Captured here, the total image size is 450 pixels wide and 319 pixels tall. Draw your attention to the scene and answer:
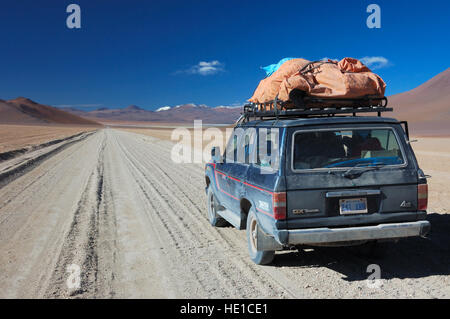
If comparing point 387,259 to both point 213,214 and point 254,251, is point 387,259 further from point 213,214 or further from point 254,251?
point 213,214

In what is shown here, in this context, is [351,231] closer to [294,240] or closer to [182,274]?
[294,240]

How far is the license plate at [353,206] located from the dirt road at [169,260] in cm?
85

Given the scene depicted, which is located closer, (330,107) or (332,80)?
(332,80)

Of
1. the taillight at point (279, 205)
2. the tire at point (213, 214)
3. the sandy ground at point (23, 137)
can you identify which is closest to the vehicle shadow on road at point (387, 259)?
the taillight at point (279, 205)

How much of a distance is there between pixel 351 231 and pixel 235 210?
6.35 feet

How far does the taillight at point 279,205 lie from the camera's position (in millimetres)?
4469

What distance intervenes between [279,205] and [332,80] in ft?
6.58

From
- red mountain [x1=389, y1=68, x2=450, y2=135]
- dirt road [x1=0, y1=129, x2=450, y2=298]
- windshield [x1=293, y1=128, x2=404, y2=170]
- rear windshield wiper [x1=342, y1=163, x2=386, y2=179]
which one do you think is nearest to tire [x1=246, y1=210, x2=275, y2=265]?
dirt road [x1=0, y1=129, x2=450, y2=298]

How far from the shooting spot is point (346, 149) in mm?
5059

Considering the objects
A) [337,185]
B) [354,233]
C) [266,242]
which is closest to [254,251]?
[266,242]

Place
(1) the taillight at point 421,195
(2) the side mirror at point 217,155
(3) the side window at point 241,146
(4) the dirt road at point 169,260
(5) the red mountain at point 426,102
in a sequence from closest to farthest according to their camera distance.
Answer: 1. (4) the dirt road at point 169,260
2. (1) the taillight at point 421,195
3. (3) the side window at point 241,146
4. (2) the side mirror at point 217,155
5. (5) the red mountain at point 426,102

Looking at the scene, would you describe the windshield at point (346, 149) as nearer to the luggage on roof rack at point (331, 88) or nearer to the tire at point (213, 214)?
the luggage on roof rack at point (331, 88)

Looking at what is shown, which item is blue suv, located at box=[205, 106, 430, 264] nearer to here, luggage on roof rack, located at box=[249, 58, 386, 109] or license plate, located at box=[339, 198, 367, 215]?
license plate, located at box=[339, 198, 367, 215]
